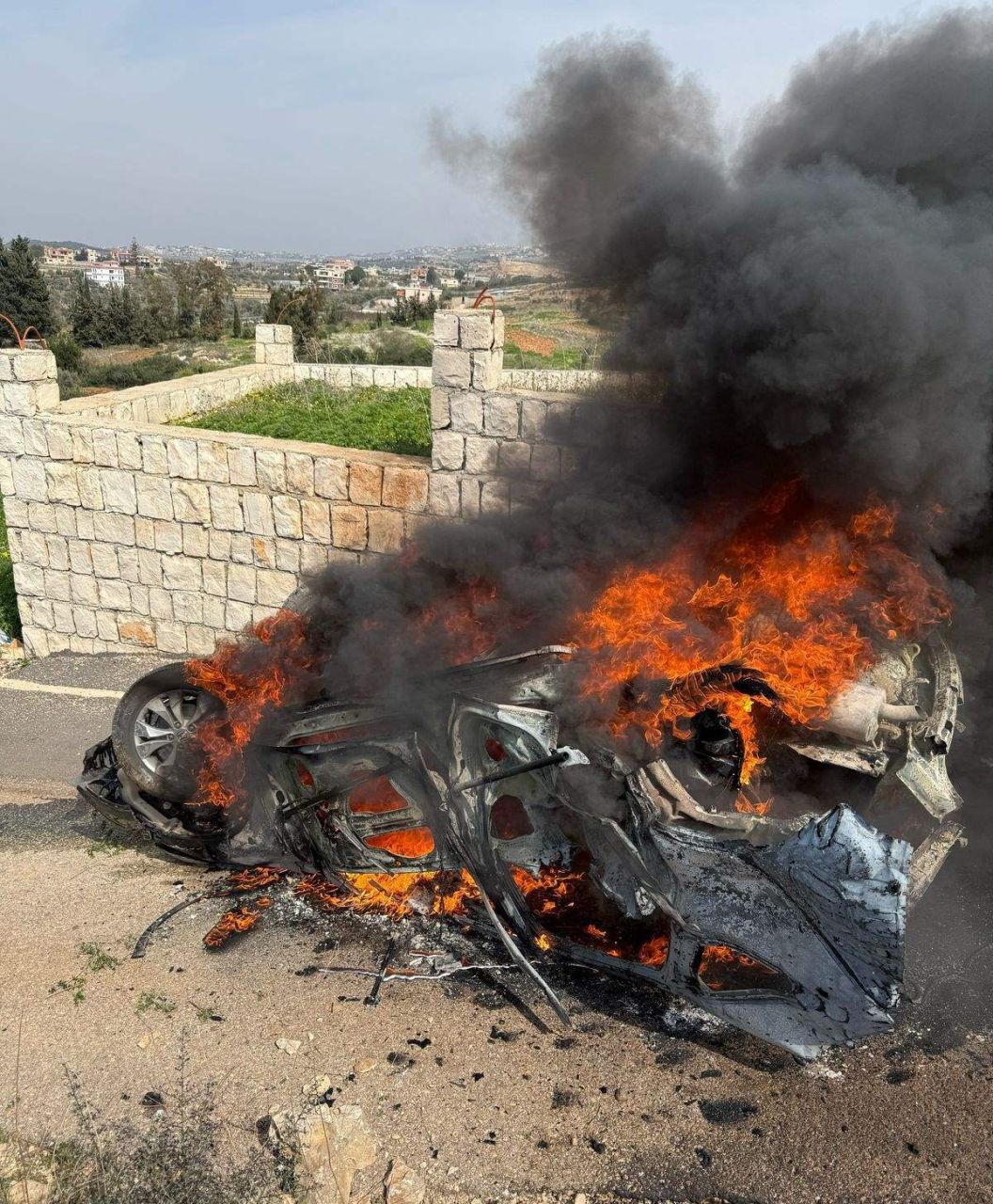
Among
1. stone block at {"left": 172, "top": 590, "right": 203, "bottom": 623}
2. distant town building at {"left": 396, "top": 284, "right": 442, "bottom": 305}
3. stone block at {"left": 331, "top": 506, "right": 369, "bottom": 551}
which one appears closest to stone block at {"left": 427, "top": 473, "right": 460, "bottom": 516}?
stone block at {"left": 331, "top": 506, "right": 369, "bottom": 551}

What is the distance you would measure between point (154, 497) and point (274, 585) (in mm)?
1785

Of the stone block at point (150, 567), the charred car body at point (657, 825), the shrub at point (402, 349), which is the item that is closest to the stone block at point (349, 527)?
the stone block at point (150, 567)

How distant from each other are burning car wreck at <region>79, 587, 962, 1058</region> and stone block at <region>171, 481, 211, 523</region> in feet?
16.5

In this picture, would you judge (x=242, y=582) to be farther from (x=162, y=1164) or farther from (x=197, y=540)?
(x=162, y=1164)

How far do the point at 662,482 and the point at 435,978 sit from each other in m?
3.68

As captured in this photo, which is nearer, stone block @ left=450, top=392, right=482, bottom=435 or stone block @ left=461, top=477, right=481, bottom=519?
stone block @ left=450, top=392, right=482, bottom=435

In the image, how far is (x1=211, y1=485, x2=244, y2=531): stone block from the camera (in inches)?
395

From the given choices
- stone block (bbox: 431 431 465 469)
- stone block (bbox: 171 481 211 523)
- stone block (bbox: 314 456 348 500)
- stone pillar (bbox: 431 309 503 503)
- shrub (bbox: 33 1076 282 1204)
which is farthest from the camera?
stone block (bbox: 171 481 211 523)

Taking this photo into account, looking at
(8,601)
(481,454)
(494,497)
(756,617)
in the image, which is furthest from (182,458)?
(756,617)

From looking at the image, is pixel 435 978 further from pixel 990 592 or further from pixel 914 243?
pixel 914 243

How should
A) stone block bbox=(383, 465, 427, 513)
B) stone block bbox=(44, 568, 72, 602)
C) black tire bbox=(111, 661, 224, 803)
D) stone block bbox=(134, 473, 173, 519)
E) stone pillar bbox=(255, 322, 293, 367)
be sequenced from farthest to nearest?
stone pillar bbox=(255, 322, 293, 367), stone block bbox=(44, 568, 72, 602), stone block bbox=(134, 473, 173, 519), stone block bbox=(383, 465, 427, 513), black tire bbox=(111, 661, 224, 803)

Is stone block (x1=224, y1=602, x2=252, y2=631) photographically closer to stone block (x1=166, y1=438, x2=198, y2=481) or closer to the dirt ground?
stone block (x1=166, y1=438, x2=198, y2=481)

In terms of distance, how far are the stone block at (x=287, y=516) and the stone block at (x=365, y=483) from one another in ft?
2.41

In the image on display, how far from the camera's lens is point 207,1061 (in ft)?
14.4
